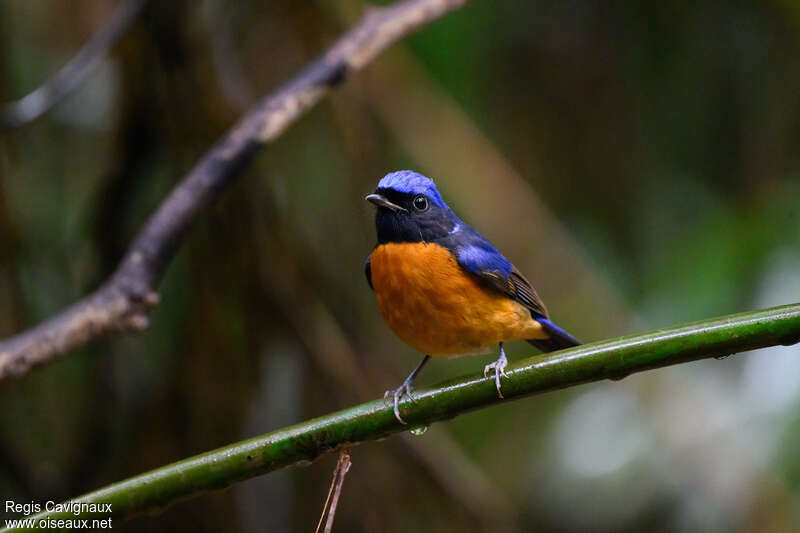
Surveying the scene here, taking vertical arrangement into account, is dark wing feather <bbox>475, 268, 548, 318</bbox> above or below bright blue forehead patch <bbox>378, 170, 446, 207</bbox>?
below

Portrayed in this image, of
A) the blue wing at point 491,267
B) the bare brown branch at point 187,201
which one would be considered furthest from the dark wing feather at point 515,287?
the bare brown branch at point 187,201

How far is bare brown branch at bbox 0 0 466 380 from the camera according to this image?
2.64 m

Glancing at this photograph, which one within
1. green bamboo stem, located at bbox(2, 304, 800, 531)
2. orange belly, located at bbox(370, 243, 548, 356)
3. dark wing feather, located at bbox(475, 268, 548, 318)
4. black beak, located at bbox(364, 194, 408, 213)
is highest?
black beak, located at bbox(364, 194, 408, 213)

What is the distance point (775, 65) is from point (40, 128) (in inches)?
159

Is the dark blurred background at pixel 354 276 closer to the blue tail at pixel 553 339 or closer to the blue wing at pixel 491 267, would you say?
the blue tail at pixel 553 339

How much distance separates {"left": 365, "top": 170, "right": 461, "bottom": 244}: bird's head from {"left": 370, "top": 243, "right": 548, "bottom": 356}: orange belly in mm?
42

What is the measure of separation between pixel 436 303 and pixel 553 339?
647 mm

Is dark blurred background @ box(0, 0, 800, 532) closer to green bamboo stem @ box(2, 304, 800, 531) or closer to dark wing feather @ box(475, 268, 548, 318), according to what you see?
dark wing feather @ box(475, 268, 548, 318)

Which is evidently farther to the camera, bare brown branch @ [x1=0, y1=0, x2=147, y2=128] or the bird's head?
bare brown branch @ [x1=0, y1=0, x2=147, y2=128]

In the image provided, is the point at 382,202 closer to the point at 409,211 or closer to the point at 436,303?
the point at 409,211

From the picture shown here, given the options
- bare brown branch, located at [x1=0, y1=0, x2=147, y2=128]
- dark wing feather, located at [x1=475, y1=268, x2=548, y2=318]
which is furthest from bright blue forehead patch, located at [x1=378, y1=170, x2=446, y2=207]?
bare brown branch, located at [x1=0, y1=0, x2=147, y2=128]

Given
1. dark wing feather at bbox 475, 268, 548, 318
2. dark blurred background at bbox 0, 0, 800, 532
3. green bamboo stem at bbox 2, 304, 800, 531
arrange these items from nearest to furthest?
green bamboo stem at bbox 2, 304, 800, 531 → dark wing feather at bbox 475, 268, 548, 318 → dark blurred background at bbox 0, 0, 800, 532

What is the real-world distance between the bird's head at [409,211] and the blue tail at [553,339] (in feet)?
1.58

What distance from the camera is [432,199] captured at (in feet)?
8.96
